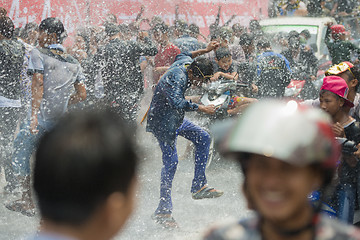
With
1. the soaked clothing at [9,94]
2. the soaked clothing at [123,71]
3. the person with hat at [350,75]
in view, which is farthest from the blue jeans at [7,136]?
the person with hat at [350,75]

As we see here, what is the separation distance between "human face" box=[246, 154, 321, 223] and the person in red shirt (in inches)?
259

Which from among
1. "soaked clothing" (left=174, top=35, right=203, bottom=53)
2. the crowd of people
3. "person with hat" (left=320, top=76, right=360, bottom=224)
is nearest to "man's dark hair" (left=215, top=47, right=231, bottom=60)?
the crowd of people

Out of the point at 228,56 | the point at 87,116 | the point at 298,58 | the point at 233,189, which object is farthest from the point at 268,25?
the point at 87,116

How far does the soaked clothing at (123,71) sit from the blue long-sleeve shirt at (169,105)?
153cm

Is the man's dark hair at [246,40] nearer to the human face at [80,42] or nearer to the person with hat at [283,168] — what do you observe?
the human face at [80,42]

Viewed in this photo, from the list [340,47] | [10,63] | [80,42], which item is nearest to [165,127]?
[10,63]

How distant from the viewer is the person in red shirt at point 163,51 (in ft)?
26.6

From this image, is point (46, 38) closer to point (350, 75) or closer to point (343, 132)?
point (350, 75)

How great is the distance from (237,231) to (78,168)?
484mm

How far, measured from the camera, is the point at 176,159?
527 cm

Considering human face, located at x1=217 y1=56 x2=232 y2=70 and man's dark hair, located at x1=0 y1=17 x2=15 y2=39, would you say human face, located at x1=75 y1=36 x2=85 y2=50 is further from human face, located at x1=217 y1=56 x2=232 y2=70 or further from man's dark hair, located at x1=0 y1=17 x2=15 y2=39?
man's dark hair, located at x1=0 y1=17 x2=15 y2=39

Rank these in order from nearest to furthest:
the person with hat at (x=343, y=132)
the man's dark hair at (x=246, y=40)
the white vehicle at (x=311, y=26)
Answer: the person with hat at (x=343, y=132)
the man's dark hair at (x=246, y=40)
the white vehicle at (x=311, y=26)

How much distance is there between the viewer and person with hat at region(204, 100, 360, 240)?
1.42 metres

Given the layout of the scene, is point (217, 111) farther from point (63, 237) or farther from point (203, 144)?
point (63, 237)
